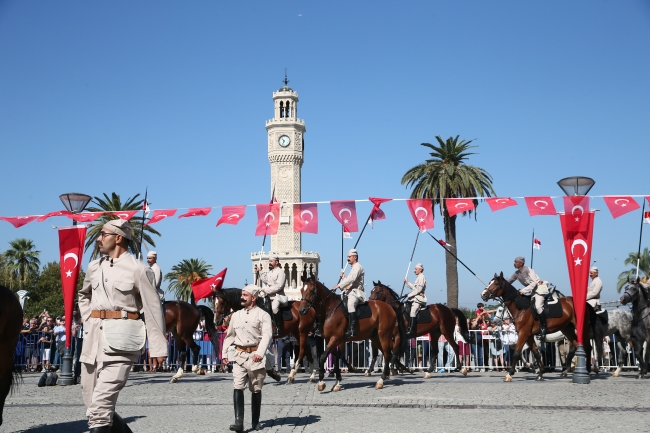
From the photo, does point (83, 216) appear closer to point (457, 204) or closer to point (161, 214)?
point (161, 214)

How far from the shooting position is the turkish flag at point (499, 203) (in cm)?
1934

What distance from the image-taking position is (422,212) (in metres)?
20.2

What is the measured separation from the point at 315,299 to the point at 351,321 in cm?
83

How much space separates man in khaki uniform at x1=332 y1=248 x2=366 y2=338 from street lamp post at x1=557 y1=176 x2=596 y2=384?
15.6 ft

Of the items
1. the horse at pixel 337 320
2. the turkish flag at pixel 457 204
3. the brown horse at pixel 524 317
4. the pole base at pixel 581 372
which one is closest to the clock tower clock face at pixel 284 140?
the turkish flag at pixel 457 204

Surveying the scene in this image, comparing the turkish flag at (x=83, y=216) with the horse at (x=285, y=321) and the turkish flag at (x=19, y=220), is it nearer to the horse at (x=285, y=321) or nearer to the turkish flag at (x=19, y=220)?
the turkish flag at (x=19, y=220)

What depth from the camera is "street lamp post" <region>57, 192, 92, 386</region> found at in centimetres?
1680

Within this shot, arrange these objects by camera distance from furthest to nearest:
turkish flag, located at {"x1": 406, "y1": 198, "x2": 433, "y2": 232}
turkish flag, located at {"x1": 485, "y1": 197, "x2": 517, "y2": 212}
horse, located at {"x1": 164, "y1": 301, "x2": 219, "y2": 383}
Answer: turkish flag, located at {"x1": 406, "y1": 198, "x2": 433, "y2": 232}
turkish flag, located at {"x1": 485, "y1": 197, "x2": 517, "y2": 212}
horse, located at {"x1": 164, "y1": 301, "x2": 219, "y2": 383}

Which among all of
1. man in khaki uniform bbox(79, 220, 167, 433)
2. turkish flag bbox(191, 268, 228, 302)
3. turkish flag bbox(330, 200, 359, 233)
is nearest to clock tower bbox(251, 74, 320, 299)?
turkish flag bbox(191, 268, 228, 302)

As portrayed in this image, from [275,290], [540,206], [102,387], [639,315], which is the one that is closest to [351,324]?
[275,290]

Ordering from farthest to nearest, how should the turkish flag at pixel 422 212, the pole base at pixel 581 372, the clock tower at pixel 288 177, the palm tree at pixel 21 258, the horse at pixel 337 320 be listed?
the clock tower at pixel 288 177 < the palm tree at pixel 21 258 < the turkish flag at pixel 422 212 < the pole base at pixel 581 372 < the horse at pixel 337 320

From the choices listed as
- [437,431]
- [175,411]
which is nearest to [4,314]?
[175,411]

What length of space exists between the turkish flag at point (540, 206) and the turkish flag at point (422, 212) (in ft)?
8.41

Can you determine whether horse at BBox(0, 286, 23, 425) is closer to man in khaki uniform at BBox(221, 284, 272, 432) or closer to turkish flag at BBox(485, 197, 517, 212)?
man in khaki uniform at BBox(221, 284, 272, 432)
